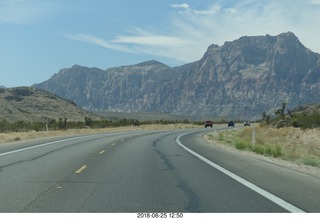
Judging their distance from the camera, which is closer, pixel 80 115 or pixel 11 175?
pixel 11 175

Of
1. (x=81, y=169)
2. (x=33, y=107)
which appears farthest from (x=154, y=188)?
(x=33, y=107)

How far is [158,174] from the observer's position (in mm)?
14836

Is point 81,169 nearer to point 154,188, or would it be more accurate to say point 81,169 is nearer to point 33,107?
point 154,188

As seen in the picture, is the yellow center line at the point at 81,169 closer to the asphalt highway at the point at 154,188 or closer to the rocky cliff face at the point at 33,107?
the asphalt highway at the point at 154,188

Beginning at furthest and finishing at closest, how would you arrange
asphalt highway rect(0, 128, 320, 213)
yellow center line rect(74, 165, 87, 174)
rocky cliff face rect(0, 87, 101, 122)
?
rocky cliff face rect(0, 87, 101, 122) → yellow center line rect(74, 165, 87, 174) → asphalt highway rect(0, 128, 320, 213)

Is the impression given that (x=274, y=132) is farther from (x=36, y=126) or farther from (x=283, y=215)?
(x=283, y=215)

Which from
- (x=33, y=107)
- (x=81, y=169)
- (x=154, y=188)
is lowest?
(x=154, y=188)

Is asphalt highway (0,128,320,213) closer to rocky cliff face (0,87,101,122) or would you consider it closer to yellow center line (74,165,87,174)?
yellow center line (74,165,87,174)

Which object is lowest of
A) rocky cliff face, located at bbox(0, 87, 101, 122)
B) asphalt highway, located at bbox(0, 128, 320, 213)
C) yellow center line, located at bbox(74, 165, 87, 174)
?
asphalt highway, located at bbox(0, 128, 320, 213)

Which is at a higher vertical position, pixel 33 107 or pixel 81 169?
pixel 33 107

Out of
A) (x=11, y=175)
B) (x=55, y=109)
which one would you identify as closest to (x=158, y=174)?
(x=11, y=175)

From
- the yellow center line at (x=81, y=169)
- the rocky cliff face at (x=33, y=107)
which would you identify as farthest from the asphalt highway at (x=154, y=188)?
the rocky cliff face at (x=33, y=107)

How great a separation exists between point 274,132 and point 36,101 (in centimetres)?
8082

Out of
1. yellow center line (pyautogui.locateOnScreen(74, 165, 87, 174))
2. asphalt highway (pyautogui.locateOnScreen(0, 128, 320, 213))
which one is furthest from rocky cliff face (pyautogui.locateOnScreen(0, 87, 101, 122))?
asphalt highway (pyautogui.locateOnScreen(0, 128, 320, 213))
